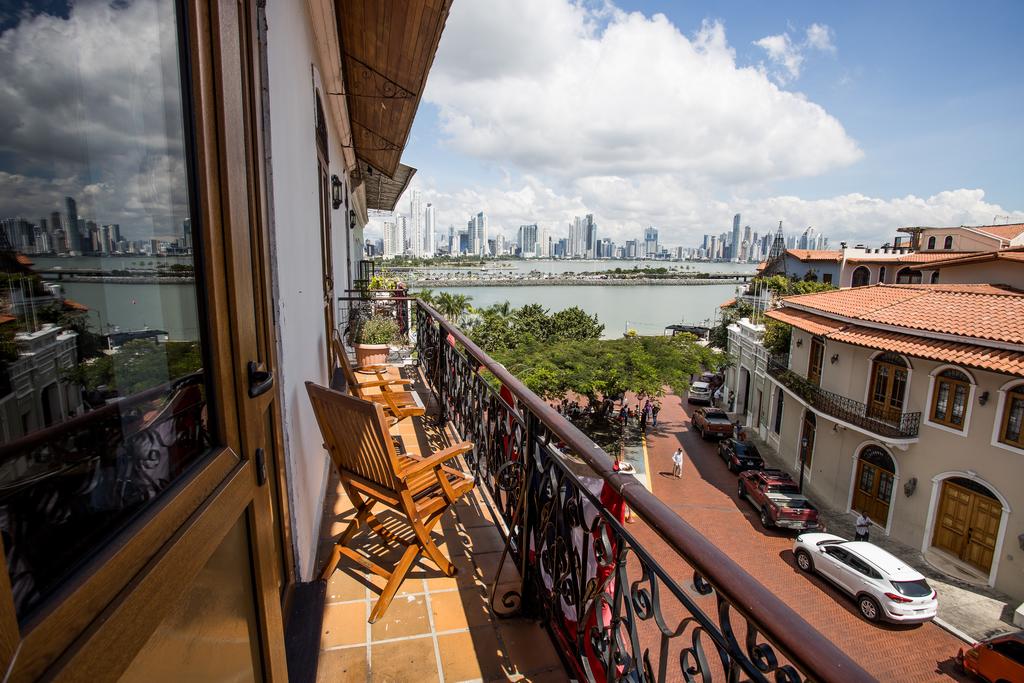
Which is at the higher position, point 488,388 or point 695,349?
point 488,388

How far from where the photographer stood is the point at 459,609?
7.83 feet

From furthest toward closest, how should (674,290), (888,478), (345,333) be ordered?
(674,290), (888,478), (345,333)

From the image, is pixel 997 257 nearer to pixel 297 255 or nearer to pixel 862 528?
pixel 862 528

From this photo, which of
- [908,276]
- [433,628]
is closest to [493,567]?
[433,628]

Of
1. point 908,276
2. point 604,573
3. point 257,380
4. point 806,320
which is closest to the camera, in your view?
point 257,380

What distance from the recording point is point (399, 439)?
4031 millimetres

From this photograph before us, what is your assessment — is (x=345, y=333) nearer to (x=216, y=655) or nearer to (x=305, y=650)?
(x=305, y=650)

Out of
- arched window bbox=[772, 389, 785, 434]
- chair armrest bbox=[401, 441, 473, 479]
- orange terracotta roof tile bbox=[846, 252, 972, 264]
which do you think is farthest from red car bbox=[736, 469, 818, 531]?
orange terracotta roof tile bbox=[846, 252, 972, 264]

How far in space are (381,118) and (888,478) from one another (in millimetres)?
19215

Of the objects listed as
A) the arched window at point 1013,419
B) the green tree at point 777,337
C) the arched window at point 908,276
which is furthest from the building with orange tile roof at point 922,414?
the arched window at point 908,276

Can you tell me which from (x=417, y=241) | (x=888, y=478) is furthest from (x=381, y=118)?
(x=417, y=241)

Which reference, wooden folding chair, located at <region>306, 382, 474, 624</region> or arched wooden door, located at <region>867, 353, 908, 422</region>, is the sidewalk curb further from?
wooden folding chair, located at <region>306, 382, 474, 624</region>

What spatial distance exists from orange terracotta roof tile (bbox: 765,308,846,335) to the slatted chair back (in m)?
19.1

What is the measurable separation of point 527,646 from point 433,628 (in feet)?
1.41
